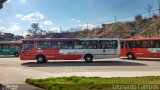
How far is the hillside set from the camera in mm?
69700

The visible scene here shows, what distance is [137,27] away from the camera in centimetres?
7719

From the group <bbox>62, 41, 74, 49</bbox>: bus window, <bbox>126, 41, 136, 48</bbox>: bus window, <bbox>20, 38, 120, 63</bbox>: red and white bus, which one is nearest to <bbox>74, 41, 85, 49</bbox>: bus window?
<bbox>20, 38, 120, 63</bbox>: red and white bus

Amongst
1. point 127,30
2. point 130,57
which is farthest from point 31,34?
point 130,57

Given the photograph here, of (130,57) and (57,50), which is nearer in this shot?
(57,50)

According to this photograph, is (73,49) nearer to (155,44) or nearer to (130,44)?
(130,44)

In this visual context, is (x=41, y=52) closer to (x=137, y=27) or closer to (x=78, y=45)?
(x=78, y=45)

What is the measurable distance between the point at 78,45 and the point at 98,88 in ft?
75.6

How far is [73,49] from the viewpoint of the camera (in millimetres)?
37188

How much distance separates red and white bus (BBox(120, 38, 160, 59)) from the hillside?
22.9 meters

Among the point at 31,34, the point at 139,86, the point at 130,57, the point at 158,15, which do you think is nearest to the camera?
the point at 139,86

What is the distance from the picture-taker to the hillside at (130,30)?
6970 centimetres

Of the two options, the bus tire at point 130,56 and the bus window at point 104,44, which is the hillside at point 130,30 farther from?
the bus window at point 104,44

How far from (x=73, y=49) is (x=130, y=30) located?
4190 cm

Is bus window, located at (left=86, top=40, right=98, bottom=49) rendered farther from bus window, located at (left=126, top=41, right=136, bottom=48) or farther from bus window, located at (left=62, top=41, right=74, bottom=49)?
bus window, located at (left=126, top=41, right=136, bottom=48)
